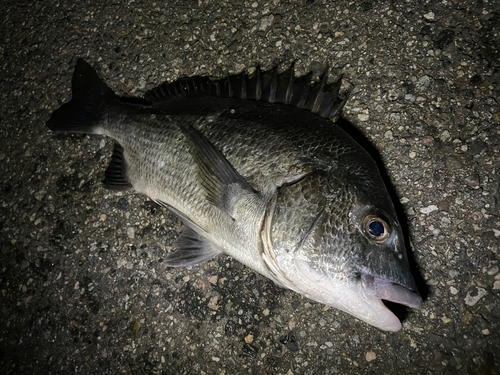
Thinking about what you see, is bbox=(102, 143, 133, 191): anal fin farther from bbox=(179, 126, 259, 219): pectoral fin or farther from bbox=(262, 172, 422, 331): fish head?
bbox=(262, 172, 422, 331): fish head

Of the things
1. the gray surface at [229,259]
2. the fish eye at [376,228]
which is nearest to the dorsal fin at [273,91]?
the gray surface at [229,259]

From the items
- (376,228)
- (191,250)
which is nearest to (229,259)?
(191,250)

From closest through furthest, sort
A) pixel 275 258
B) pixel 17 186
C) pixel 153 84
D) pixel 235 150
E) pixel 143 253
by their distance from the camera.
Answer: pixel 275 258 < pixel 235 150 < pixel 143 253 < pixel 153 84 < pixel 17 186

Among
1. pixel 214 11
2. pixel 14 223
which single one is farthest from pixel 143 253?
pixel 214 11

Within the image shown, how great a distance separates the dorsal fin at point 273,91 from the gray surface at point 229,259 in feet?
1.52

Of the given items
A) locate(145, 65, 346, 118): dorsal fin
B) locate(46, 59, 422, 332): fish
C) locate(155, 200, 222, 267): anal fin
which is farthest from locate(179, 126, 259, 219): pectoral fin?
locate(145, 65, 346, 118): dorsal fin

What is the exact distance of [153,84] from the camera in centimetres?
311

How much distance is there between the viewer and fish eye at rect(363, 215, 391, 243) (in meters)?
1.63

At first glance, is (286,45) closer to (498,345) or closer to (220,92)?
(220,92)

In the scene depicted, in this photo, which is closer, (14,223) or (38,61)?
(14,223)

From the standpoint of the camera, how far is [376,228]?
5.37 ft

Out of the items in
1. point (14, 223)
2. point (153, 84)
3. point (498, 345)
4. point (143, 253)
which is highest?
point (153, 84)

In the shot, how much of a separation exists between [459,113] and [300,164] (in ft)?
4.70

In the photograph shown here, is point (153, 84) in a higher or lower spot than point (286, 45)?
lower
